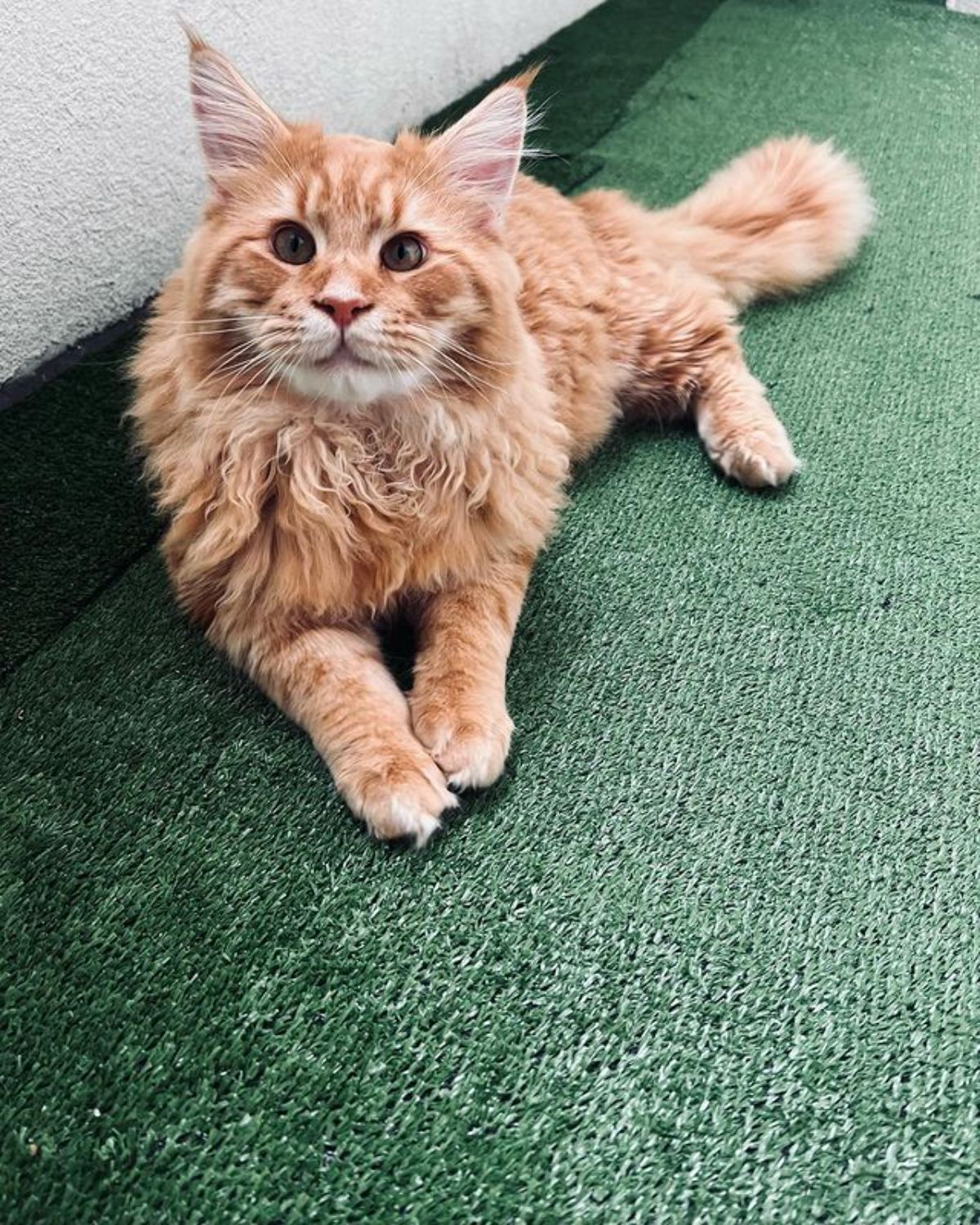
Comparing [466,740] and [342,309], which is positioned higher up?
[342,309]

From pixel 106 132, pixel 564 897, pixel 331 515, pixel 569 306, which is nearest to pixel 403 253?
pixel 331 515

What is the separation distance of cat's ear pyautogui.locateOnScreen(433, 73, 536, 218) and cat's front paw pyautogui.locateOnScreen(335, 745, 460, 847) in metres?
0.72

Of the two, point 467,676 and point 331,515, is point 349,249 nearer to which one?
point 331,515

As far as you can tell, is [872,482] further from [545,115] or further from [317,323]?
[545,115]

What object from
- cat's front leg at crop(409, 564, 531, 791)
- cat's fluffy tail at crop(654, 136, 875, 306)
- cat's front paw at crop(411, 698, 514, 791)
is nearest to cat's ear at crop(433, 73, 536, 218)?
cat's front leg at crop(409, 564, 531, 791)

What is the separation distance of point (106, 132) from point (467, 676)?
1298 mm

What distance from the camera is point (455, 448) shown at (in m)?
1.23

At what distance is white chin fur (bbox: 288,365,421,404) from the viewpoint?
111 cm

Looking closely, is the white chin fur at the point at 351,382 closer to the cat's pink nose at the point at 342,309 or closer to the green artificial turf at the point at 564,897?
the cat's pink nose at the point at 342,309

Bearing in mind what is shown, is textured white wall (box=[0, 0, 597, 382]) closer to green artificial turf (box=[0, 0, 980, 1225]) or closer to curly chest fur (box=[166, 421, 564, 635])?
green artificial turf (box=[0, 0, 980, 1225])

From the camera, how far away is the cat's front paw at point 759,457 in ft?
5.11

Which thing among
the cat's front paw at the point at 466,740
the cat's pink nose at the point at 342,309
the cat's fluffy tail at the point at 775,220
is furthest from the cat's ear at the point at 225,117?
the cat's fluffy tail at the point at 775,220

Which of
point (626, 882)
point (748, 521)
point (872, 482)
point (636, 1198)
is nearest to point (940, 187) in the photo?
point (872, 482)

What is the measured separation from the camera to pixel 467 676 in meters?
1.17
